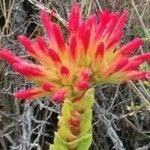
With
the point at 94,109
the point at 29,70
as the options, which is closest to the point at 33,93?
the point at 29,70

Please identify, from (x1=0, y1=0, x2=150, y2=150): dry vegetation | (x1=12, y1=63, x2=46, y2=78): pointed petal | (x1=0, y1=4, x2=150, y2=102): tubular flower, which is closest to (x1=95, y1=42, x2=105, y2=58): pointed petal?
(x1=0, y1=4, x2=150, y2=102): tubular flower

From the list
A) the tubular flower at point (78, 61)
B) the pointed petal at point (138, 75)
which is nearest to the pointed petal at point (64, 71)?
the tubular flower at point (78, 61)

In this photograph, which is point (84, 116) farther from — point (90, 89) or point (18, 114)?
point (18, 114)

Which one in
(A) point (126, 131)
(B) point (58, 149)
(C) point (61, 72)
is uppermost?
(C) point (61, 72)

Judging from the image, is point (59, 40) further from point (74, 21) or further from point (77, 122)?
point (77, 122)

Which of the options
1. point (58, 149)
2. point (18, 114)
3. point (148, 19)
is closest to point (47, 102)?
point (18, 114)
